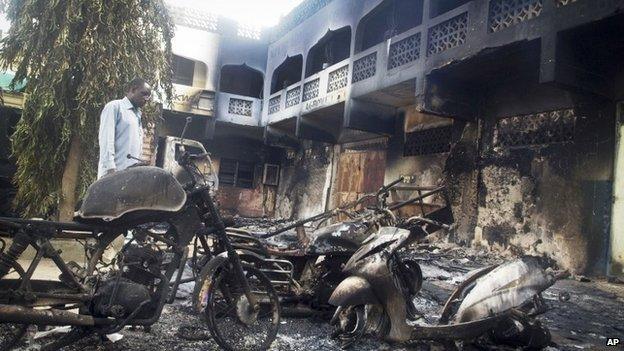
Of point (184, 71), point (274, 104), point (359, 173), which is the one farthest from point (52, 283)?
point (184, 71)

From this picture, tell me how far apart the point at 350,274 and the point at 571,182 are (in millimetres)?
5032

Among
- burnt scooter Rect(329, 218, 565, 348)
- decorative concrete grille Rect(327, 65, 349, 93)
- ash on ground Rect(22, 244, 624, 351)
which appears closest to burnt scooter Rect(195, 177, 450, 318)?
ash on ground Rect(22, 244, 624, 351)

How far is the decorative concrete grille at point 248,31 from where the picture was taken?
59.3ft

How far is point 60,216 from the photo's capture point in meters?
6.21

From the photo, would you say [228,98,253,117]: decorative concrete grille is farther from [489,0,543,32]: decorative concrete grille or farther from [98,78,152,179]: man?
[98,78,152,179]: man

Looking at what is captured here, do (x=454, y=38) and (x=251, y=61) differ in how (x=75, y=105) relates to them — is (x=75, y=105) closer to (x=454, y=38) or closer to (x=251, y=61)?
(x=454, y=38)

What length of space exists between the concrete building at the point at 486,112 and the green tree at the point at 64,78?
466 cm

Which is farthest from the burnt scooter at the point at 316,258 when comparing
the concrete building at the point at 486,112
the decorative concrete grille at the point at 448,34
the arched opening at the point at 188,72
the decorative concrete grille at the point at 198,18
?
the decorative concrete grille at the point at 198,18

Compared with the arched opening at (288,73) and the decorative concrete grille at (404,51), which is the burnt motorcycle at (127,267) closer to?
the decorative concrete grille at (404,51)

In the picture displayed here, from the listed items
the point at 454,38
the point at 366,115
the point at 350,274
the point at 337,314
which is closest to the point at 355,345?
the point at 337,314

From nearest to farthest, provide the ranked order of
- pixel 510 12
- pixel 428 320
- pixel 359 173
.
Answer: pixel 428 320, pixel 510 12, pixel 359 173

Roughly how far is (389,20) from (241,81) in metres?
9.49

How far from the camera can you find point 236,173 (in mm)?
18797

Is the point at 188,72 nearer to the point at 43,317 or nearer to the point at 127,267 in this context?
the point at 127,267
